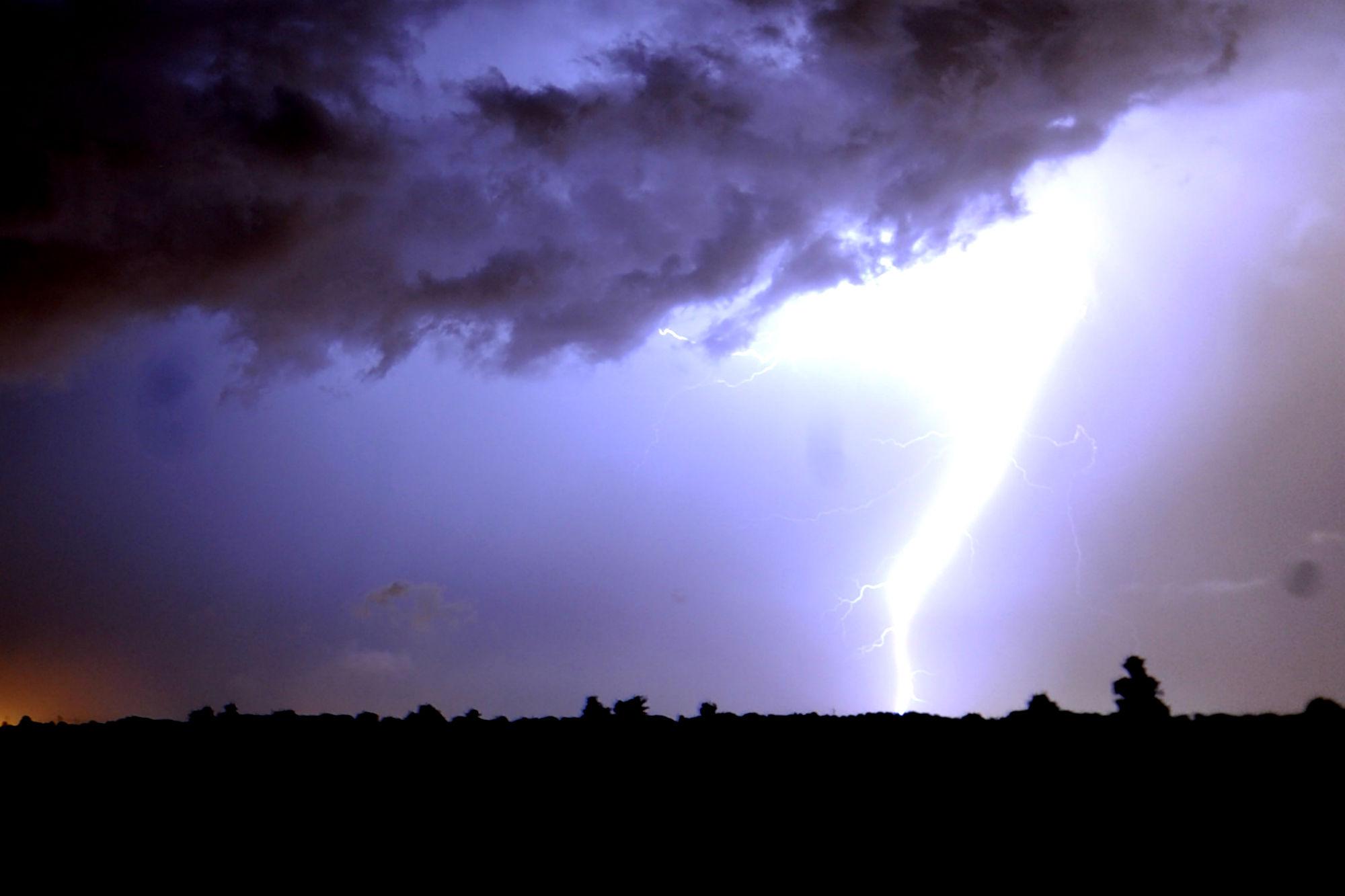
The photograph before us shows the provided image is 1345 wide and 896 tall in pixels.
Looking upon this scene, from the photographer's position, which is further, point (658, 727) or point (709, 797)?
point (658, 727)

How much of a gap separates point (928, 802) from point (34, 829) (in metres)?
15.5

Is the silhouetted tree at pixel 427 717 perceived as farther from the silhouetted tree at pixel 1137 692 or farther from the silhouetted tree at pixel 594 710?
the silhouetted tree at pixel 1137 692

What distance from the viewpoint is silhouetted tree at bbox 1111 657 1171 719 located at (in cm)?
1844

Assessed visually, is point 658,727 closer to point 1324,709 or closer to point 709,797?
point 709,797

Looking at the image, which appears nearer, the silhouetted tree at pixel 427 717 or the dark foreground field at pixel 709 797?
the dark foreground field at pixel 709 797

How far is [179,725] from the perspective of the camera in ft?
61.9

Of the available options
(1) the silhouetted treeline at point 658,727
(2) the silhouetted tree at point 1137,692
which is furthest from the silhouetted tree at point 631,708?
(2) the silhouetted tree at point 1137,692

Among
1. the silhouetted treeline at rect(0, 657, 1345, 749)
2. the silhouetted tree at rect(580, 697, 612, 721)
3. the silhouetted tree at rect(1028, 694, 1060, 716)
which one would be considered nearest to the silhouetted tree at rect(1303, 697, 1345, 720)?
the silhouetted treeline at rect(0, 657, 1345, 749)

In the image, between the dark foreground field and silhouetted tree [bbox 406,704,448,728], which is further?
silhouetted tree [bbox 406,704,448,728]

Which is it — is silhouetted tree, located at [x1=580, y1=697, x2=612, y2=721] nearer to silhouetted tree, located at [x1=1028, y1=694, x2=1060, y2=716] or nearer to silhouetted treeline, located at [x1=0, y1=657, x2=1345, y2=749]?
silhouetted treeline, located at [x1=0, y1=657, x2=1345, y2=749]

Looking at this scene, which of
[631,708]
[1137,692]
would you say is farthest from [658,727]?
[1137,692]

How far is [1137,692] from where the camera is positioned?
64.4ft

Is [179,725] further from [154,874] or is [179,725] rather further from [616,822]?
[616,822]

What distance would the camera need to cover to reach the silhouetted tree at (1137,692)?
18.4 meters
